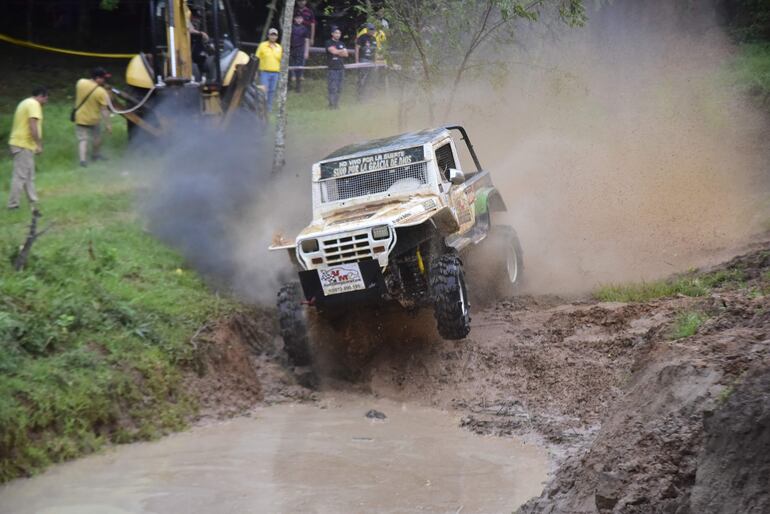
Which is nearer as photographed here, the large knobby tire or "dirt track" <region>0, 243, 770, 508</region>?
"dirt track" <region>0, 243, 770, 508</region>

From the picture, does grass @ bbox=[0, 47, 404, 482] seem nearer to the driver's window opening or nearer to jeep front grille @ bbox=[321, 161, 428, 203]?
jeep front grille @ bbox=[321, 161, 428, 203]

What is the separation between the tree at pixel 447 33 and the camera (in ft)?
49.0

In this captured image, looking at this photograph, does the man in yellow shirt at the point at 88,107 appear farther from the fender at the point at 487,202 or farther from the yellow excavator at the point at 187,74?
the fender at the point at 487,202

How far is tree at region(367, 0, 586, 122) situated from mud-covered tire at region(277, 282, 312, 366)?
20.3ft

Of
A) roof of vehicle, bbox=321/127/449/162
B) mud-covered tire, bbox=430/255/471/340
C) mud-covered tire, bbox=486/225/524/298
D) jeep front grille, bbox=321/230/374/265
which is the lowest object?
mud-covered tire, bbox=486/225/524/298

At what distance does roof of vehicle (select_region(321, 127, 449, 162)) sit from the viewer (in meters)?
11.0

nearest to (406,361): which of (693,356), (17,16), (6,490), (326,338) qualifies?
(326,338)

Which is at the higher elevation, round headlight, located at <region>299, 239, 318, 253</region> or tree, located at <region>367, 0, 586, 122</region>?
tree, located at <region>367, 0, 586, 122</region>

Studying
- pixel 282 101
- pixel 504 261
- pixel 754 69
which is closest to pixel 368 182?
pixel 504 261

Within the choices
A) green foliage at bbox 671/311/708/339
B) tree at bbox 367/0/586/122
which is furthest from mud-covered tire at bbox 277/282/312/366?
tree at bbox 367/0/586/122

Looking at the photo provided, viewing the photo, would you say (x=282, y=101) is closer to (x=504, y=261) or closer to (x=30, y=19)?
(x=504, y=261)

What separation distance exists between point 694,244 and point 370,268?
5.58 metres

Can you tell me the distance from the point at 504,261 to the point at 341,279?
294 centimetres

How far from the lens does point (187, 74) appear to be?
15.4m
